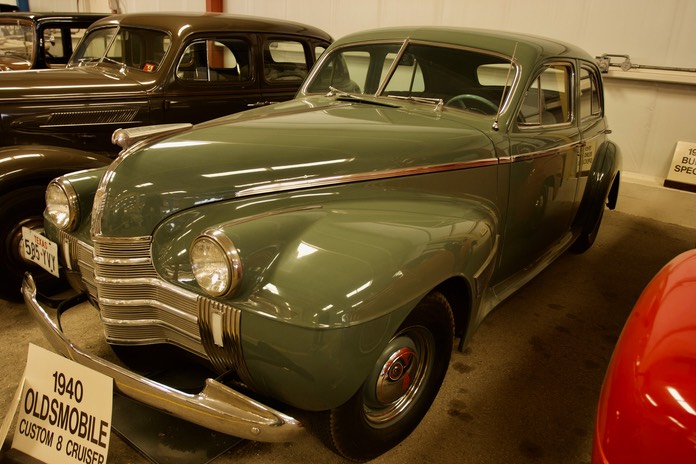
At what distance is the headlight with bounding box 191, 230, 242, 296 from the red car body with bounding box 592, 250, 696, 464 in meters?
1.02

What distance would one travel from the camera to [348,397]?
1.60m

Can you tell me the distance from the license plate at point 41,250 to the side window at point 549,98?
2187mm

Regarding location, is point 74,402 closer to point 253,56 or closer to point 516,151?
point 516,151

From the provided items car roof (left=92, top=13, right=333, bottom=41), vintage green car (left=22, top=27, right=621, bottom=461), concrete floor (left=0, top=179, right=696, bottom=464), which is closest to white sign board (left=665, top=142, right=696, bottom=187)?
concrete floor (left=0, top=179, right=696, bottom=464)

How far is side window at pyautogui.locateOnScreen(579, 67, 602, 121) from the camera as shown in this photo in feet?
11.2

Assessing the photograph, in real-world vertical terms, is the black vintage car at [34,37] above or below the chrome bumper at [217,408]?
above

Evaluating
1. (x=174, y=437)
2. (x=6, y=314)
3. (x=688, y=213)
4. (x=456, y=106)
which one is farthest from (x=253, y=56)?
(x=688, y=213)

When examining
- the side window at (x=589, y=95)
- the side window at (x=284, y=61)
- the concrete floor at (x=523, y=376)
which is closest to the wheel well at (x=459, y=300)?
the concrete floor at (x=523, y=376)

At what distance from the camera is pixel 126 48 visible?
440 centimetres

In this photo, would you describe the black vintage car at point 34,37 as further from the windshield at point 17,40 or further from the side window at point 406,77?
the side window at point 406,77

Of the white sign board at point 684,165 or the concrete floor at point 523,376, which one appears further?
the white sign board at point 684,165

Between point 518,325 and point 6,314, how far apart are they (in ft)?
9.19

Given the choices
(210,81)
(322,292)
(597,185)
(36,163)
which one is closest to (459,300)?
(322,292)

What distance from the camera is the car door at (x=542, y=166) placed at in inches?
104
